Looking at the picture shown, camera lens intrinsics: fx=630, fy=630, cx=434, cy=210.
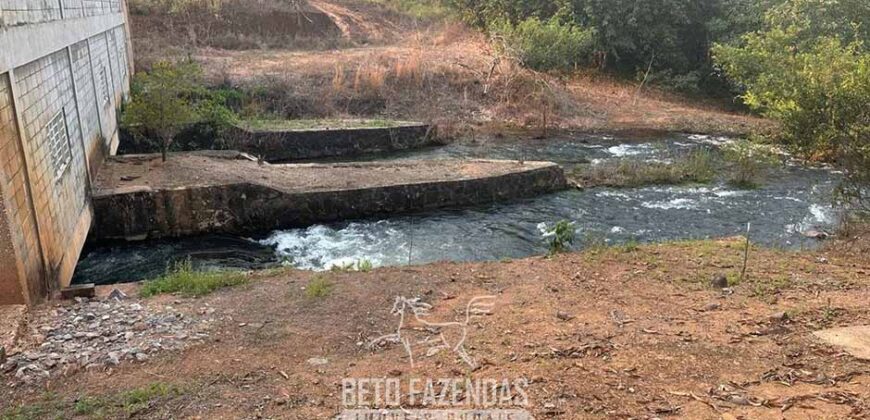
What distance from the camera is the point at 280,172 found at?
13367 mm

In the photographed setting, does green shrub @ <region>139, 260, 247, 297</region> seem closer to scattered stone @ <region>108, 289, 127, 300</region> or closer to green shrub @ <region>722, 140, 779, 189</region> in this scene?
scattered stone @ <region>108, 289, 127, 300</region>

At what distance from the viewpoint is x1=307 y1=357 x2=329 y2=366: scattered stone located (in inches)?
224

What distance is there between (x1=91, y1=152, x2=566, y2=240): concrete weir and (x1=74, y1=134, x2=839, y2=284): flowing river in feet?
1.02

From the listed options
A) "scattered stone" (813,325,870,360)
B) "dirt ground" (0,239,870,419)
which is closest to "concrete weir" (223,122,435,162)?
"dirt ground" (0,239,870,419)

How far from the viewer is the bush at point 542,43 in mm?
21891

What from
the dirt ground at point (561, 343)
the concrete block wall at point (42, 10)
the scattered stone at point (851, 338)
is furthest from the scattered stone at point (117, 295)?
the scattered stone at point (851, 338)

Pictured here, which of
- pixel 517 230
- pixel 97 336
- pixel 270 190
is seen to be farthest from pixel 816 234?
pixel 97 336

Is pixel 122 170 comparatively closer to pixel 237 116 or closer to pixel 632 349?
pixel 237 116

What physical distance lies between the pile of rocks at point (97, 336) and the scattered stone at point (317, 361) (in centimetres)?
129

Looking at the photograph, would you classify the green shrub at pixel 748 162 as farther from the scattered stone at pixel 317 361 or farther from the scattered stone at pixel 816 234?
the scattered stone at pixel 317 361

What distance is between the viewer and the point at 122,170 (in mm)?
12523

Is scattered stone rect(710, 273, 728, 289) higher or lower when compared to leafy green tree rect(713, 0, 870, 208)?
lower

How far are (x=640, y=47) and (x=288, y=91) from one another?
14637 mm

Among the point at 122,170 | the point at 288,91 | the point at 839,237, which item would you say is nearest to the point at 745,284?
the point at 839,237
